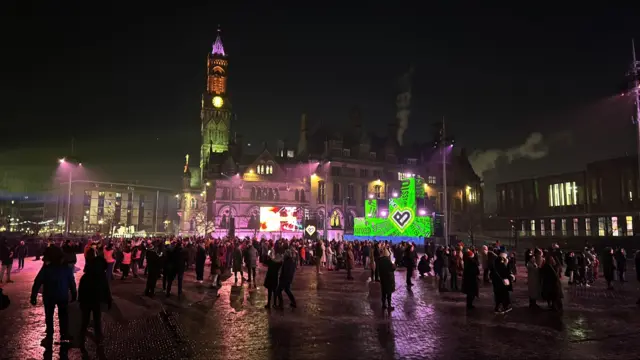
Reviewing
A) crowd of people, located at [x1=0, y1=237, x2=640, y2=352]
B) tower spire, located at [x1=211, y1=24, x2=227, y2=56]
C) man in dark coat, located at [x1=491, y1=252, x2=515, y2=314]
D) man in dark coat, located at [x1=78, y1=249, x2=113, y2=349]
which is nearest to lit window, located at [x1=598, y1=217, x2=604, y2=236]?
crowd of people, located at [x1=0, y1=237, x2=640, y2=352]

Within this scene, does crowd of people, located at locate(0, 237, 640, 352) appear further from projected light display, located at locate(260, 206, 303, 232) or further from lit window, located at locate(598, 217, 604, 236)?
lit window, located at locate(598, 217, 604, 236)

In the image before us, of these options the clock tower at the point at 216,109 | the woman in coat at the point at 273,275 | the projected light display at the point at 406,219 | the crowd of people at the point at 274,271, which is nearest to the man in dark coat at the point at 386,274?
the crowd of people at the point at 274,271

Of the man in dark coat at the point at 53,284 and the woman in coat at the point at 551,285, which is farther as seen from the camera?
the woman in coat at the point at 551,285

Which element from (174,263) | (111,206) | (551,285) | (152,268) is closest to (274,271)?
(174,263)

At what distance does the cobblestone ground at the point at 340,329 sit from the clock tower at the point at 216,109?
76.7 meters

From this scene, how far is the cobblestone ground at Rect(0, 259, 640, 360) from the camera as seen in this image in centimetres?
799

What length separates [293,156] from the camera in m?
81.8

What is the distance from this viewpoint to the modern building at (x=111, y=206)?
12331cm

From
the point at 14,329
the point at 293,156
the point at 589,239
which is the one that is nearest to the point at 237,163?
the point at 293,156

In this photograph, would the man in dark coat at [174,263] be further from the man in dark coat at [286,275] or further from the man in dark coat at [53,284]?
the man in dark coat at [53,284]

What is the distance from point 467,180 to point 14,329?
269 ft

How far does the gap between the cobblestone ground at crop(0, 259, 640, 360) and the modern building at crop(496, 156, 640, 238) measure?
37.3 m

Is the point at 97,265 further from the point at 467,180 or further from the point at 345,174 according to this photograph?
the point at 467,180

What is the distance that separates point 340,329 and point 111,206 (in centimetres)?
13156
